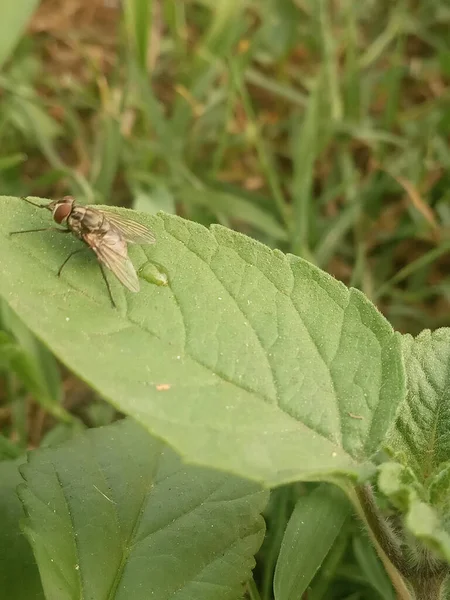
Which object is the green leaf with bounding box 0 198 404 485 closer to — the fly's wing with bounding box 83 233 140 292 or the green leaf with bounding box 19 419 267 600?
the fly's wing with bounding box 83 233 140 292

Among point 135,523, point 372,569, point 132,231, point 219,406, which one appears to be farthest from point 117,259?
point 372,569

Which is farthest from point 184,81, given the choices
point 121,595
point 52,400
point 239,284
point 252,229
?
point 121,595

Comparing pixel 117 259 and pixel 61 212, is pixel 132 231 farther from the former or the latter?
pixel 61 212

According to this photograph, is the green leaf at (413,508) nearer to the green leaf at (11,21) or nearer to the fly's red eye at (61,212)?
the fly's red eye at (61,212)

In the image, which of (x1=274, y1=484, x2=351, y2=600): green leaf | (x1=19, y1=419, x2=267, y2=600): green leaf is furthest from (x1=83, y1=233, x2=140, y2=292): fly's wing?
(x1=274, y1=484, x2=351, y2=600): green leaf

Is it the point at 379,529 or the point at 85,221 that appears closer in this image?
the point at 379,529

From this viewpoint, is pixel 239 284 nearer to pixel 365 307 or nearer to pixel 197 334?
pixel 197 334
